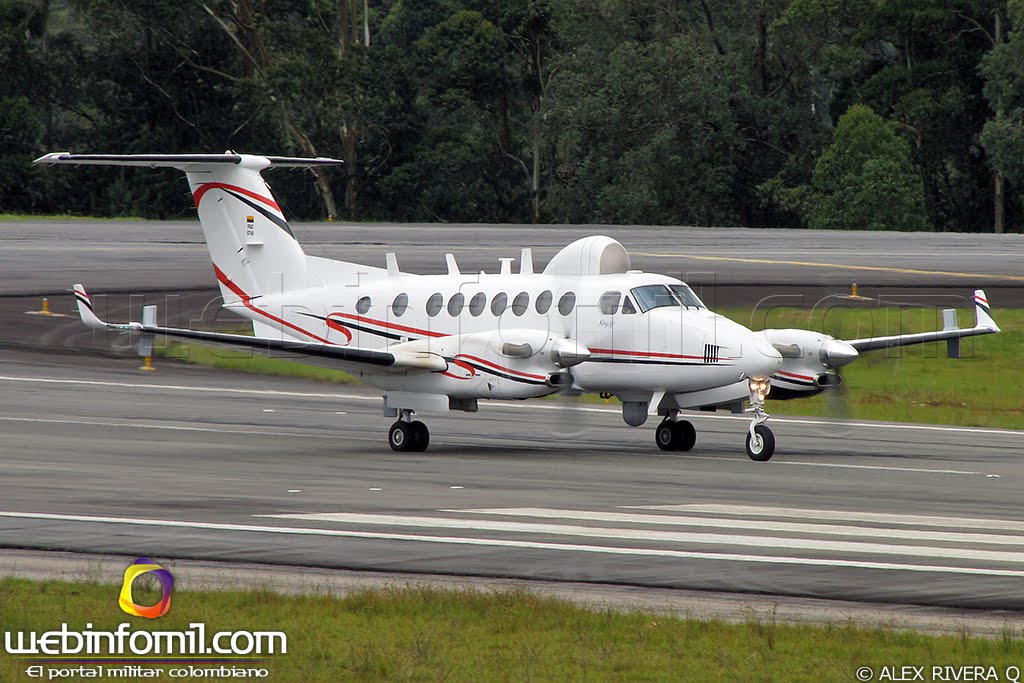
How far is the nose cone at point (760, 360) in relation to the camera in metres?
21.4

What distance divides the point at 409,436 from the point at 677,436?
4.48m

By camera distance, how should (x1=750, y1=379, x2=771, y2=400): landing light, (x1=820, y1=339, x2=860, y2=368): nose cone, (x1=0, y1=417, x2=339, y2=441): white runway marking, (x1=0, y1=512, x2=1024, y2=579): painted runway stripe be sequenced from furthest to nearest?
1. (x1=0, y1=417, x2=339, y2=441): white runway marking
2. (x1=820, y1=339, x2=860, y2=368): nose cone
3. (x1=750, y1=379, x2=771, y2=400): landing light
4. (x1=0, y1=512, x2=1024, y2=579): painted runway stripe

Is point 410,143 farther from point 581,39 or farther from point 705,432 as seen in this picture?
point 705,432

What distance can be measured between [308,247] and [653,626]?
145 feet

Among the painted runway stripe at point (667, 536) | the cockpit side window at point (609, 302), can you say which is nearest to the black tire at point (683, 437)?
the cockpit side window at point (609, 302)

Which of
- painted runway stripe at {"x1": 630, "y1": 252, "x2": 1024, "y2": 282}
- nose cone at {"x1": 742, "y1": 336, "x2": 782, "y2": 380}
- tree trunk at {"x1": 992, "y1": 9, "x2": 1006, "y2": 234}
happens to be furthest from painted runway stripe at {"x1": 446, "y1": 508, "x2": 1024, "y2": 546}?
tree trunk at {"x1": 992, "y1": 9, "x2": 1006, "y2": 234}

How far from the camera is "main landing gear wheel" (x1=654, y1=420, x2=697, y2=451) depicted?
23.4m

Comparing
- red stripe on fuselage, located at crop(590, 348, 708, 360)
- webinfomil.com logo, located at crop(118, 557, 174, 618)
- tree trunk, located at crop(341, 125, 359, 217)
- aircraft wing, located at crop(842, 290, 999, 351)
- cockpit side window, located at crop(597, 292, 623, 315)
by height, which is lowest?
webinfomil.com logo, located at crop(118, 557, 174, 618)

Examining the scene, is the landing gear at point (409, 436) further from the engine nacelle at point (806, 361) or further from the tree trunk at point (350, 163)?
the tree trunk at point (350, 163)

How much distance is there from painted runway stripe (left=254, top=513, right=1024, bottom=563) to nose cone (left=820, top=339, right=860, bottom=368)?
7492mm

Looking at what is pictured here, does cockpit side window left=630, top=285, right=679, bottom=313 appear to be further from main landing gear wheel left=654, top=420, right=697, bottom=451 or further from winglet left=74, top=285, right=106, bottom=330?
winglet left=74, top=285, right=106, bottom=330

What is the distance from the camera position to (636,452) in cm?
2342

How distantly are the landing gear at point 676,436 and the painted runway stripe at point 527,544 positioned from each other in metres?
9.25

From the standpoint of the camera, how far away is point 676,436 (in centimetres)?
2339
